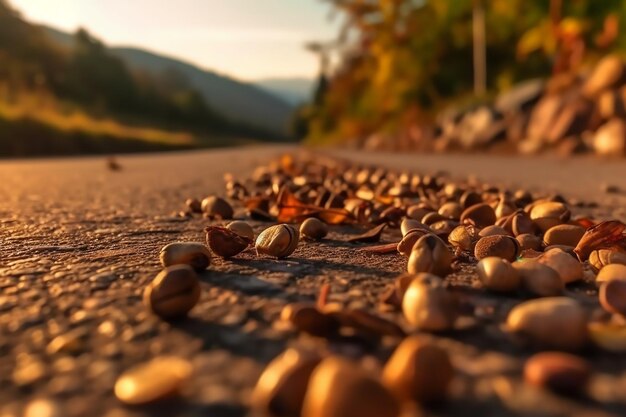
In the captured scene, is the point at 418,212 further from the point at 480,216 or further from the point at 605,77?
the point at 605,77

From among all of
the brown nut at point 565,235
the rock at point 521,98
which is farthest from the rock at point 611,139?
the brown nut at point 565,235

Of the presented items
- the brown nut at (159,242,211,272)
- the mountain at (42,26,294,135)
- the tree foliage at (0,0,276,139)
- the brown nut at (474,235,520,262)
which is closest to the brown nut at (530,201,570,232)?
the brown nut at (474,235,520,262)

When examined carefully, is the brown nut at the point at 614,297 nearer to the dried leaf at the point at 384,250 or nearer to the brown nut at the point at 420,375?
the brown nut at the point at 420,375

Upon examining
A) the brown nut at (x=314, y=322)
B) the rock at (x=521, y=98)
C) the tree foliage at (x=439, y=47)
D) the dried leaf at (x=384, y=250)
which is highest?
the tree foliage at (x=439, y=47)

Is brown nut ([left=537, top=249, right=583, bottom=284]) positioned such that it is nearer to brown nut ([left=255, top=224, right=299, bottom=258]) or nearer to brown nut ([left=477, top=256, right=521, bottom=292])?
brown nut ([left=477, top=256, right=521, bottom=292])

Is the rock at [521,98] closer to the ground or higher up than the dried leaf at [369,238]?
higher up

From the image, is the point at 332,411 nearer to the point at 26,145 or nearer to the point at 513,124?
the point at 513,124

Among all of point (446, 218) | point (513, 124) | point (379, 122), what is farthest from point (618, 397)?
point (379, 122)

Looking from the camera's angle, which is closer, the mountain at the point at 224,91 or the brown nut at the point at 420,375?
the brown nut at the point at 420,375
